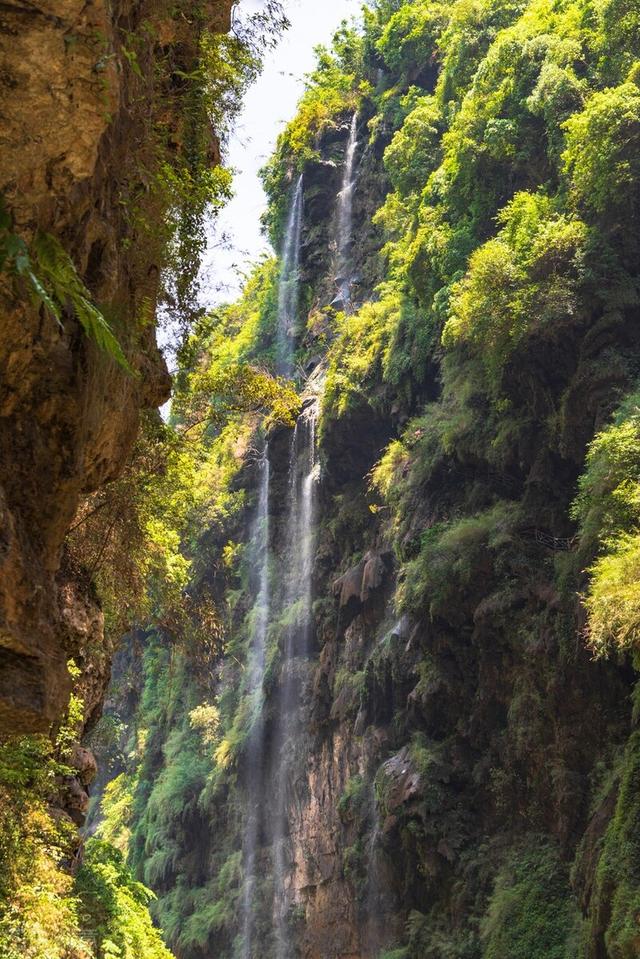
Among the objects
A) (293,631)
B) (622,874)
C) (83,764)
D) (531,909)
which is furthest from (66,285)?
(293,631)

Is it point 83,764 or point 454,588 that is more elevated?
point 454,588

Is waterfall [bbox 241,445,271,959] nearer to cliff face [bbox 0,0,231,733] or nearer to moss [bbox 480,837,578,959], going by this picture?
moss [bbox 480,837,578,959]

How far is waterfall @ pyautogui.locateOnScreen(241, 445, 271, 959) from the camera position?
23422 mm

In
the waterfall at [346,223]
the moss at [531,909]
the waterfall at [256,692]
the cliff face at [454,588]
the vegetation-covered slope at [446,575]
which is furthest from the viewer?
the waterfall at [346,223]

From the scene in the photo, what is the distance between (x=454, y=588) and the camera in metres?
17.0

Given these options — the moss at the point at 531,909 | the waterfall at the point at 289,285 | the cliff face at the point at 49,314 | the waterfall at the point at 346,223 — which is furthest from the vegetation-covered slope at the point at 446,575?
the cliff face at the point at 49,314

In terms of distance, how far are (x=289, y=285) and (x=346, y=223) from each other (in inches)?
159

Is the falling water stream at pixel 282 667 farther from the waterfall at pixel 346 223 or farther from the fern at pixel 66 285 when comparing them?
the fern at pixel 66 285

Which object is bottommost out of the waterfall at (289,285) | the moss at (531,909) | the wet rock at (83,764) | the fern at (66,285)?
the moss at (531,909)

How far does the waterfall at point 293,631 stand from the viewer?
23120 mm

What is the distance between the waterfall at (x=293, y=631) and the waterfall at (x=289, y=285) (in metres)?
7.46

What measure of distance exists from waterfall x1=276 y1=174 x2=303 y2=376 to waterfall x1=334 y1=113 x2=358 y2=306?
2.20 meters

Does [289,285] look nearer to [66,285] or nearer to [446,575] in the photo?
[446,575]

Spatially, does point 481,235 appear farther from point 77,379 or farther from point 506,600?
point 77,379
